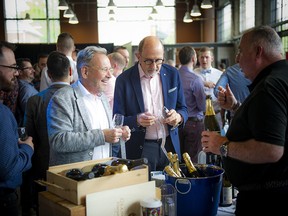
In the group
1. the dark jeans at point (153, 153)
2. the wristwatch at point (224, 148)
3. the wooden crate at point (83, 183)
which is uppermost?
the wristwatch at point (224, 148)

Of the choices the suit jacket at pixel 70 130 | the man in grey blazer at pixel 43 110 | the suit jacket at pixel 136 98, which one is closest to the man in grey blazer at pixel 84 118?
the suit jacket at pixel 70 130

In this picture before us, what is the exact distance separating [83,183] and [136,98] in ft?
4.40

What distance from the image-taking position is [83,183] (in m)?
1.33

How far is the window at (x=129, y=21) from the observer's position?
18125 mm

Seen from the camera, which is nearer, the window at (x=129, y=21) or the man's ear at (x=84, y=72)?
the man's ear at (x=84, y=72)

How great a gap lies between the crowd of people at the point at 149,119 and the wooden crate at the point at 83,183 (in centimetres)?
32

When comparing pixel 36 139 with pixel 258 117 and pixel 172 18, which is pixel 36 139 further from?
pixel 172 18

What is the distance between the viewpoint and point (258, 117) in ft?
4.56

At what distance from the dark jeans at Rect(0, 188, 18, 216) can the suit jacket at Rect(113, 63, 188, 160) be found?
0.94 metres

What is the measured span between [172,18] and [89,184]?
60.0 ft

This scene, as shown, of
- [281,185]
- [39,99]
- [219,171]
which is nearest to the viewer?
[281,185]

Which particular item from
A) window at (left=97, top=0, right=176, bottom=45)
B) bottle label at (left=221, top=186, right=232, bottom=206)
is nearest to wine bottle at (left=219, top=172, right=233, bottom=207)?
bottle label at (left=221, top=186, right=232, bottom=206)

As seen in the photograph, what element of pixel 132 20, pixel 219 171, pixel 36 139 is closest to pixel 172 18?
pixel 132 20

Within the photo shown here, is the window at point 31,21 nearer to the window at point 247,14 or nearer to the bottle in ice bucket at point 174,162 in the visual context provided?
the window at point 247,14
